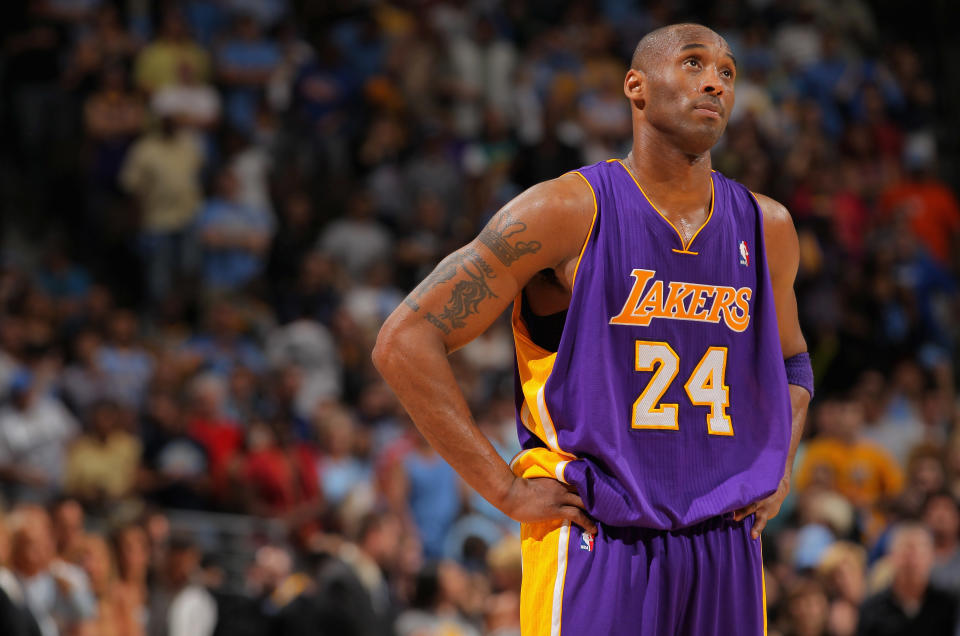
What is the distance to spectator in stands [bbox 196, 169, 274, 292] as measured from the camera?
1260 cm

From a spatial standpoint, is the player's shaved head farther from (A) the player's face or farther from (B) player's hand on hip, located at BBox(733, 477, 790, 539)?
(B) player's hand on hip, located at BBox(733, 477, 790, 539)

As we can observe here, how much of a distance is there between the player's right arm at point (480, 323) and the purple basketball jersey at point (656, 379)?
69 millimetres

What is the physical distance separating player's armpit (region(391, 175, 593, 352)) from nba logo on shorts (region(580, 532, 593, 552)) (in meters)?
0.58

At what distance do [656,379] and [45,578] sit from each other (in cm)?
594

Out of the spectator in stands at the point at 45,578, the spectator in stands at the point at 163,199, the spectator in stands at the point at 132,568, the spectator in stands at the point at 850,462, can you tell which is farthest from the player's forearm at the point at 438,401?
the spectator in stands at the point at 163,199

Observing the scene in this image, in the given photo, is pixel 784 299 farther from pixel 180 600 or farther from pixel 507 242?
pixel 180 600

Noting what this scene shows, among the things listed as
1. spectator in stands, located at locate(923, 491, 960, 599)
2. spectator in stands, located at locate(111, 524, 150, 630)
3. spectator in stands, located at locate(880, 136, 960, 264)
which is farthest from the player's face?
spectator in stands, located at locate(880, 136, 960, 264)

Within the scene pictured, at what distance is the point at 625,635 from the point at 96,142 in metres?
10.3

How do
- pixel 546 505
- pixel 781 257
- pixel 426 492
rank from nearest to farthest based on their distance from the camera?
pixel 546 505
pixel 781 257
pixel 426 492

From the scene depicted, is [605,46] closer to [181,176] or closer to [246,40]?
[246,40]

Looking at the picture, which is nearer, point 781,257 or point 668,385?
point 668,385

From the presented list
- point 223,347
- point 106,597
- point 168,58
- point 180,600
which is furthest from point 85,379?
point 168,58

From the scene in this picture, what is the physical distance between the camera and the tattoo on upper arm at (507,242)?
3574 millimetres

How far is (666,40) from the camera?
3727 millimetres
